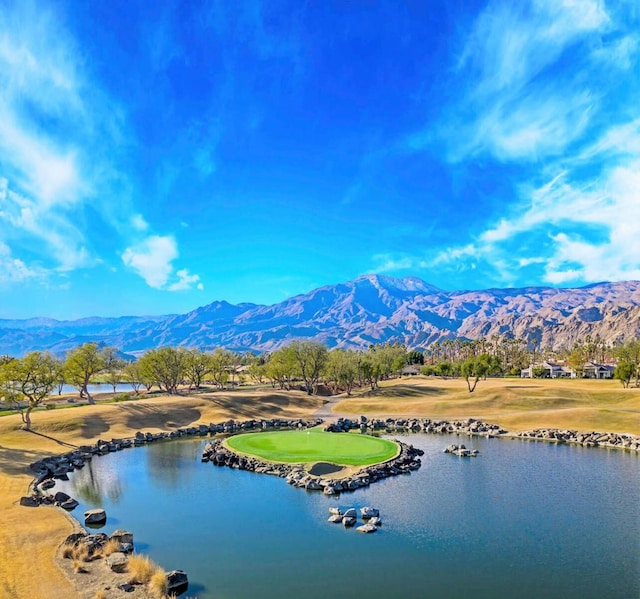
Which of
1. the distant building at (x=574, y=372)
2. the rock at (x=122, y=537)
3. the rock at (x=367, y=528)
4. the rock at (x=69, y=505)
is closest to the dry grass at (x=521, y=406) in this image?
the rock at (x=367, y=528)

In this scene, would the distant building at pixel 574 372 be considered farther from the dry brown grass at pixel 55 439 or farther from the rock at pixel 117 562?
the rock at pixel 117 562

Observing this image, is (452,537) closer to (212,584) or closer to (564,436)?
(212,584)

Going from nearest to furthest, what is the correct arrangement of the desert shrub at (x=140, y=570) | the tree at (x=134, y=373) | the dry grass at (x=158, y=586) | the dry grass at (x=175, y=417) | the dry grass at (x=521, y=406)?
the dry grass at (x=158, y=586) < the desert shrub at (x=140, y=570) < the dry grass at (x=175, y=417) < the dry grass at (x=521, y=406) < the tree at (x=134, y=373)

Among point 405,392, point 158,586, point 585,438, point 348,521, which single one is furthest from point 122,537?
point 405,392

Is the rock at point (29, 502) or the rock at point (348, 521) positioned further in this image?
the rock at point (29, 502)

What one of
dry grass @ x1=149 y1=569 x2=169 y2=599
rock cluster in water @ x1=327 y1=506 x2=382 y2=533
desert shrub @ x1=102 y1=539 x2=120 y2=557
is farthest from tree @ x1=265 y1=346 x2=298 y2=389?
dry grass @ x1=149 y1=569 x2=169 y2=599

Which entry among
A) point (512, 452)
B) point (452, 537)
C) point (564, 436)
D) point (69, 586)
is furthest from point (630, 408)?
point (69, 586)

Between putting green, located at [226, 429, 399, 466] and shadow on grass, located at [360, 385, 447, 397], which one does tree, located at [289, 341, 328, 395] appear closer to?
shadow on grass, located at [360, 385, 447, 397]
